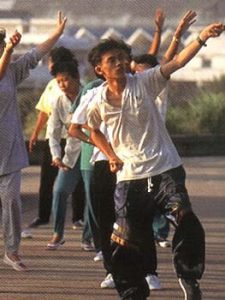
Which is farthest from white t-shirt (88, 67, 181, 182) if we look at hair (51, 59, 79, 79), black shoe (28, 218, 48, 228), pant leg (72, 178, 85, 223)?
black shoe (28, 218, 48, 228)

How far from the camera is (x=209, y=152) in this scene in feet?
78.6

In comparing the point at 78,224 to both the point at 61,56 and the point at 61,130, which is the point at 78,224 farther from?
the point at 61,56

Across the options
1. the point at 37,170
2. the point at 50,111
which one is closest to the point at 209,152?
the point at 37,170

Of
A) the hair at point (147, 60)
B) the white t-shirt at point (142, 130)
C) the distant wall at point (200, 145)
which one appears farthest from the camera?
the distant wall at point (200, 145)

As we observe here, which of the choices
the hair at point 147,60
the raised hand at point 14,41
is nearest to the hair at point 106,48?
the raised hand at point 14,41

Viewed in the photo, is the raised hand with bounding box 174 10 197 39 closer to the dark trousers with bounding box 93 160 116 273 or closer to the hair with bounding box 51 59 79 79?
the dark trousers with bounding box 93 160 116 273

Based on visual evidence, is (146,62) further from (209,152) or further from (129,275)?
(209,152)

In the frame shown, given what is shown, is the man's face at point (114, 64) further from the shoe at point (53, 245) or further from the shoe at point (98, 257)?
the shoe at point (53, 245)

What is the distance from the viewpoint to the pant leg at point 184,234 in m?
8.77

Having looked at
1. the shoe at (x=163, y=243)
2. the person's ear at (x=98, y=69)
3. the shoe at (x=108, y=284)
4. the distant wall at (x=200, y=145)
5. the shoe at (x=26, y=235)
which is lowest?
the distant wall at (x=200, y=145)

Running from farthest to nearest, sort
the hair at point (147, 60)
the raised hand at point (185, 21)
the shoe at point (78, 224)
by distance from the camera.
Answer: the shoe at point (78, 224), the hair at point (147, 60), the raised hand at point (185, 21)

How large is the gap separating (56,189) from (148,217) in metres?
3.31

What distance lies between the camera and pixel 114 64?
9.01 meters

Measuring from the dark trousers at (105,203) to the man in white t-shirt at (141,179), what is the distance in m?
1.07
